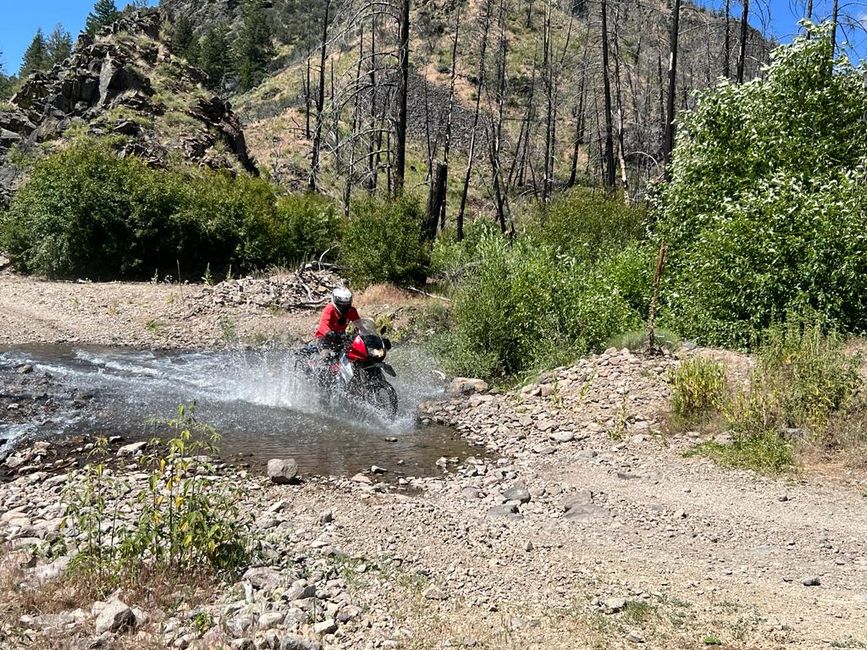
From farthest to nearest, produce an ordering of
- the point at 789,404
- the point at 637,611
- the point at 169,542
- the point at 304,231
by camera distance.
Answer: the point at 304,231 < the point at 789,404 < the point at 169,542 < the point at 637,611

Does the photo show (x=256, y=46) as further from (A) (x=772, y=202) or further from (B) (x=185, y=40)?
(A) (x=772, y=202)

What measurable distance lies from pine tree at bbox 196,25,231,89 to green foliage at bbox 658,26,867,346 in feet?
221

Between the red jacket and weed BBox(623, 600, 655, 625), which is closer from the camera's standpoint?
weed BBox(623, 600, 655, 625)

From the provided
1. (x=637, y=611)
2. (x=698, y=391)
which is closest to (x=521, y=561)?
(x=637, y=611)

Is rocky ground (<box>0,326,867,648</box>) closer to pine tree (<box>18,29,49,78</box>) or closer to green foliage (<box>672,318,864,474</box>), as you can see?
green foliage (<box>672,318,864,474</box>)

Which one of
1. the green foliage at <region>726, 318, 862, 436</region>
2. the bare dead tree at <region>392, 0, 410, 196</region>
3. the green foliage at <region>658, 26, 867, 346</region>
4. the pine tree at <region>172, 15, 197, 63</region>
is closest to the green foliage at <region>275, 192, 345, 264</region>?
the bare dead tree at <region>392, 0, 410, 196</region>

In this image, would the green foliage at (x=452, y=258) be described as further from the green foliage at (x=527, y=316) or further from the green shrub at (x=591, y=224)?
the green foliage at (x=527, y=316)

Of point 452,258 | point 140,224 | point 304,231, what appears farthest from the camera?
point 304,231

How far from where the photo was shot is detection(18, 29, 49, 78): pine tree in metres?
69.5

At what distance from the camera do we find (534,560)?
5.07m

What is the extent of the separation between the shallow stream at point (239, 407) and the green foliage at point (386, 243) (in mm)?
5060

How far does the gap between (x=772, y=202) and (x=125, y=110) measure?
113 feet

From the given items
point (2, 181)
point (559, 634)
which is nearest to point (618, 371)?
point (559, 634)

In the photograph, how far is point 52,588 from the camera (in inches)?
161
